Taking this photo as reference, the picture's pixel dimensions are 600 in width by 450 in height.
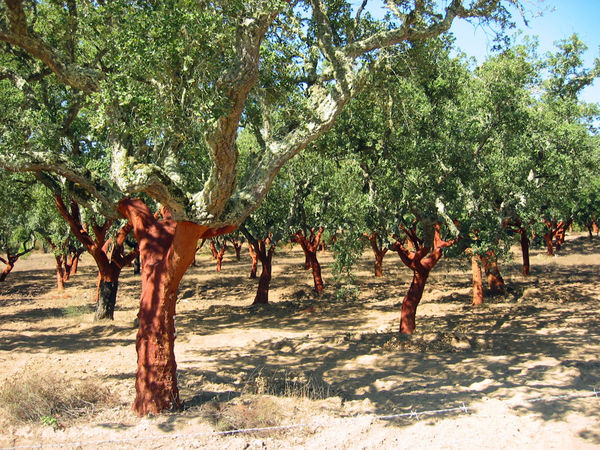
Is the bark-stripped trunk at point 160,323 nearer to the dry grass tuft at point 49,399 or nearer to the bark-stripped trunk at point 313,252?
the dry grass tuft at point 49,399

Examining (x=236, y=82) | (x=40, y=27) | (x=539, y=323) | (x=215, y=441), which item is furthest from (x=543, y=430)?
(x=40, y=27)

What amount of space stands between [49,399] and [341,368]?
4.63 m

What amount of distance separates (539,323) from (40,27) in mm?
13005

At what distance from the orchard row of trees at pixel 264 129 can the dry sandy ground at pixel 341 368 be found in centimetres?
96

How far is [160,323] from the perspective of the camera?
5.68m

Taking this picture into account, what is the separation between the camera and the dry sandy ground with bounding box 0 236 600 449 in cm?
511

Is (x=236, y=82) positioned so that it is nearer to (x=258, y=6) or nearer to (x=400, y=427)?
(x=258, y=6)

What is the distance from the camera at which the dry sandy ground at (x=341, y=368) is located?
511cm

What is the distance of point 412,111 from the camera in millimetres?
10070

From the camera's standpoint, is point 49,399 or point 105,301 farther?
point 105,301

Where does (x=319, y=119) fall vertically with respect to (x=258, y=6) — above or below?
below

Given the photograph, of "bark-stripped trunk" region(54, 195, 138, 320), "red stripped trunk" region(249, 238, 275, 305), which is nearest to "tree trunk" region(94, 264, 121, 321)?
"bark-stripped trunk" region(54, 195, 138, 320)

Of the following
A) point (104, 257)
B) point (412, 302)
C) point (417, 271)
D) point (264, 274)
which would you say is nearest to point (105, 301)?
point (104, 257)

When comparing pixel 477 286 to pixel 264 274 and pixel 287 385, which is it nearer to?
pixel 264 274
